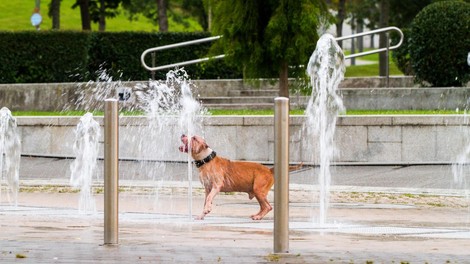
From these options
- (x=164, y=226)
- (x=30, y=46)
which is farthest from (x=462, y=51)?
(x=164, y=226)

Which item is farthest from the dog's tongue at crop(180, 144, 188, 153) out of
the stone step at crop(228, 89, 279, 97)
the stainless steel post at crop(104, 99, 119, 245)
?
the stone step at crop(228, 89, 279, 97)

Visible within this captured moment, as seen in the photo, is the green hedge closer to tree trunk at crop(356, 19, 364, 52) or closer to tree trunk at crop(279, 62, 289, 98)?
tree trunk at crop(279, 62, 289, 98)

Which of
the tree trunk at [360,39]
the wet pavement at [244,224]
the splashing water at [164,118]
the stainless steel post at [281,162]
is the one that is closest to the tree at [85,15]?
the tree trunk at [360,39]

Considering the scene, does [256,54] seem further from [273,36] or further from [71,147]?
[71,147]

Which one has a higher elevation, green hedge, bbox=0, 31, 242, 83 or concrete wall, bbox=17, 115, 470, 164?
green hedge, bbox=0, 31, 242, 83

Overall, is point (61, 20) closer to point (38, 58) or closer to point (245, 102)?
point (38, 58)

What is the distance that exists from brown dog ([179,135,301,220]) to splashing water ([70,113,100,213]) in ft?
5.82

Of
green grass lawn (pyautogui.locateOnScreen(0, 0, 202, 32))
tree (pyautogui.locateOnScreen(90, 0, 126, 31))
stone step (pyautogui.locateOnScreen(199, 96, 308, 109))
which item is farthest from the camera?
green grass lawn (pyautogui.locateOnScreen(0, 0, 202, 32))

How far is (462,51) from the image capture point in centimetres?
2567

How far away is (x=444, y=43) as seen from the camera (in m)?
25.8

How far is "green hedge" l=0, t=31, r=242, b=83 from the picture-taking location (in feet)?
96.2

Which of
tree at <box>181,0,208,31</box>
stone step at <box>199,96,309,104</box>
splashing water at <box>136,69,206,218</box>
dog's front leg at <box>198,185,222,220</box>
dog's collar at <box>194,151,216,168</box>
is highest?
tree at <box>181,0,208,31</box>

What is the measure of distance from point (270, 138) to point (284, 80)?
3539 millimetres

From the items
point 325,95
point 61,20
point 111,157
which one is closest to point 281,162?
point 111,157
